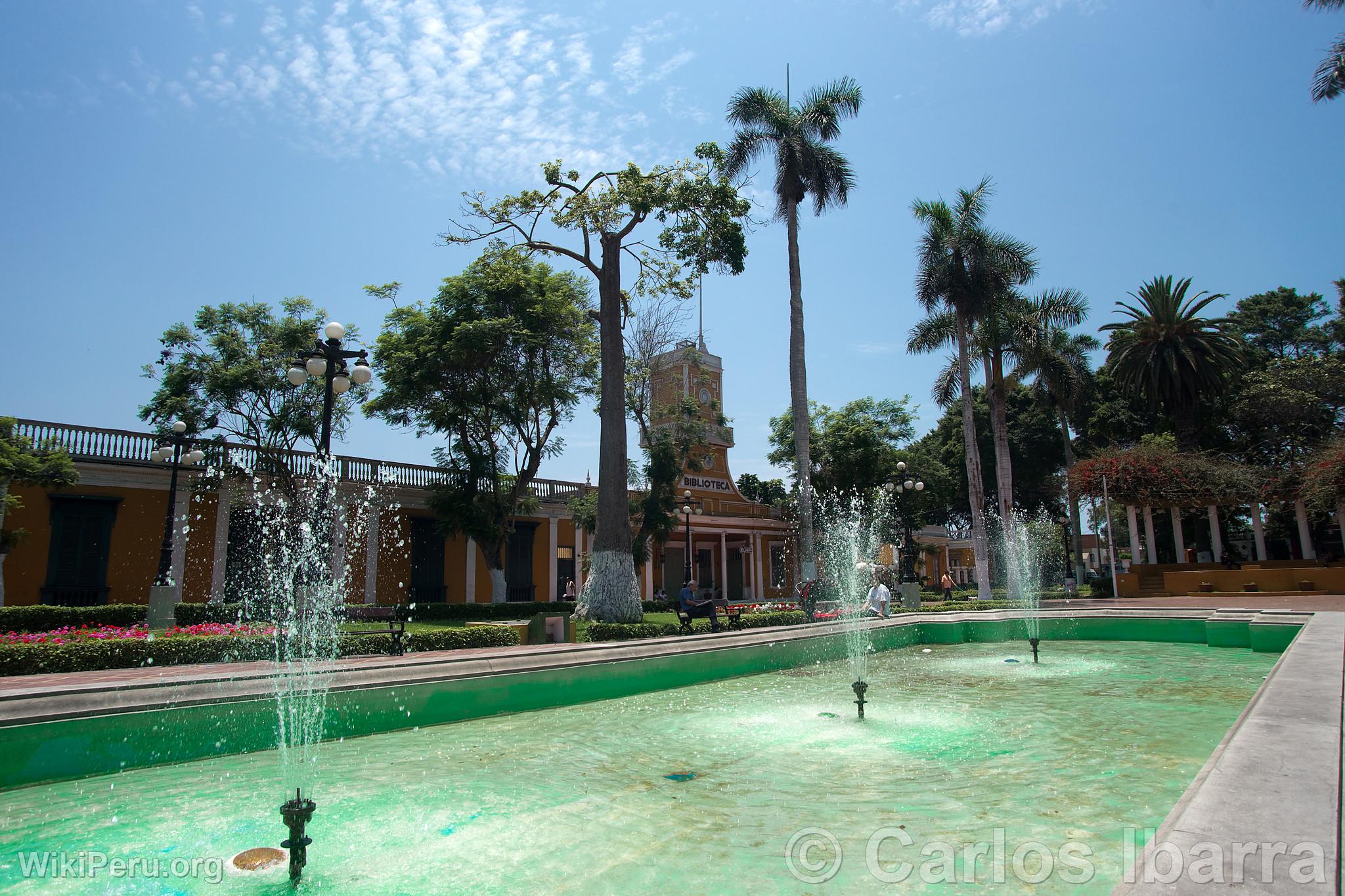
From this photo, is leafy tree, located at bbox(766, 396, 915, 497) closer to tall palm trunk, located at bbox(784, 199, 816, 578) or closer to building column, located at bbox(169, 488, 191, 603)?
tall palm trunk, located at bbox(784, 199, 816, 578)

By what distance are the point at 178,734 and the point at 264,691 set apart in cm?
73

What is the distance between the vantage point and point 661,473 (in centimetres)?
2614

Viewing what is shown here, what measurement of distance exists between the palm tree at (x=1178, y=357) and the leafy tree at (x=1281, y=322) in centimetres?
762

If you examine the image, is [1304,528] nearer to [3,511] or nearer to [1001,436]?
[1001,436]

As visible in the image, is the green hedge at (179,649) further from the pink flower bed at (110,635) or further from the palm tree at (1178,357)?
the palm tree at (1178,357)

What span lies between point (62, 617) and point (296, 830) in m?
15.4

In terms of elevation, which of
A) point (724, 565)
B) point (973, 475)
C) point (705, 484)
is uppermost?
point (705, 484)

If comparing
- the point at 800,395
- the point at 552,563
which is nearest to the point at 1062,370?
the point at 800,395

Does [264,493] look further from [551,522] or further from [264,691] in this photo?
[264,691]

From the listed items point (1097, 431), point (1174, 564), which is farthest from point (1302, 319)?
point (1174, 564)

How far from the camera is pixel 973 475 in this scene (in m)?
26.8

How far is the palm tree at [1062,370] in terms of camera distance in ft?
93.8

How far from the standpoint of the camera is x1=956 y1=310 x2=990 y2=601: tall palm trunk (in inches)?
1022

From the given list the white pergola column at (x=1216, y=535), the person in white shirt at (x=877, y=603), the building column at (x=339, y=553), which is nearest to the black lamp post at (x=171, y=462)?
the building column at (x=339, y=553)
